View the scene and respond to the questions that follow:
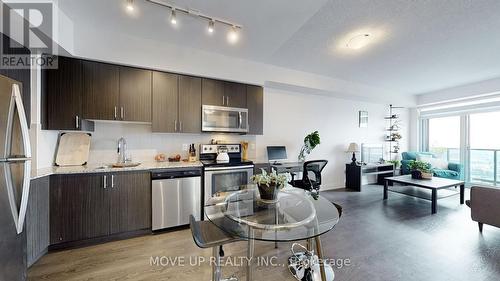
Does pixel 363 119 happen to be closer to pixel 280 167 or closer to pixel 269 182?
pixel 280 167

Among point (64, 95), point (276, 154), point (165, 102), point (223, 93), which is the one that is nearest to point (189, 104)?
point (165, 102)

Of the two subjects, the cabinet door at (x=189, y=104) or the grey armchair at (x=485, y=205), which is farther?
the cabinet door at (x=189, y=104)

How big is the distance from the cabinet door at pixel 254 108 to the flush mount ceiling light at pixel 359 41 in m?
1.55

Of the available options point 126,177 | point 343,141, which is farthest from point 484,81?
point 126,177

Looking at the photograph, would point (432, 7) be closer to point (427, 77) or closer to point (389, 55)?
point (389, 55)

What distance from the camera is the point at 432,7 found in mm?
2070

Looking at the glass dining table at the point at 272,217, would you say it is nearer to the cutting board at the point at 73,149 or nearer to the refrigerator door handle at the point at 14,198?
the refrigerator door handle at the point at 14,198

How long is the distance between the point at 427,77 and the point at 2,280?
670 cm

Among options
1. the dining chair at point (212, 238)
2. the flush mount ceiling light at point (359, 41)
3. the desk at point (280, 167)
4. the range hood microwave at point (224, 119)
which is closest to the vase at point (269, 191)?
the dining chair at point (212, 238)

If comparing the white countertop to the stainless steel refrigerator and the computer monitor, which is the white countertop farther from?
the computer monitor

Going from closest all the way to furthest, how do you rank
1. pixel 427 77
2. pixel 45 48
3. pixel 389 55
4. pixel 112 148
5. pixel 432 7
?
pixel 432 7
pixel 45 48
pixel 112 148
pixel 389 55
pixel 427 77

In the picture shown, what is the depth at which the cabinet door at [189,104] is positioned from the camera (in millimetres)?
2982

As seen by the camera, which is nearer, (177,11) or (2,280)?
(2,280)

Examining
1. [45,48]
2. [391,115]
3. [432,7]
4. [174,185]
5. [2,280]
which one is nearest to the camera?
[2,280]
